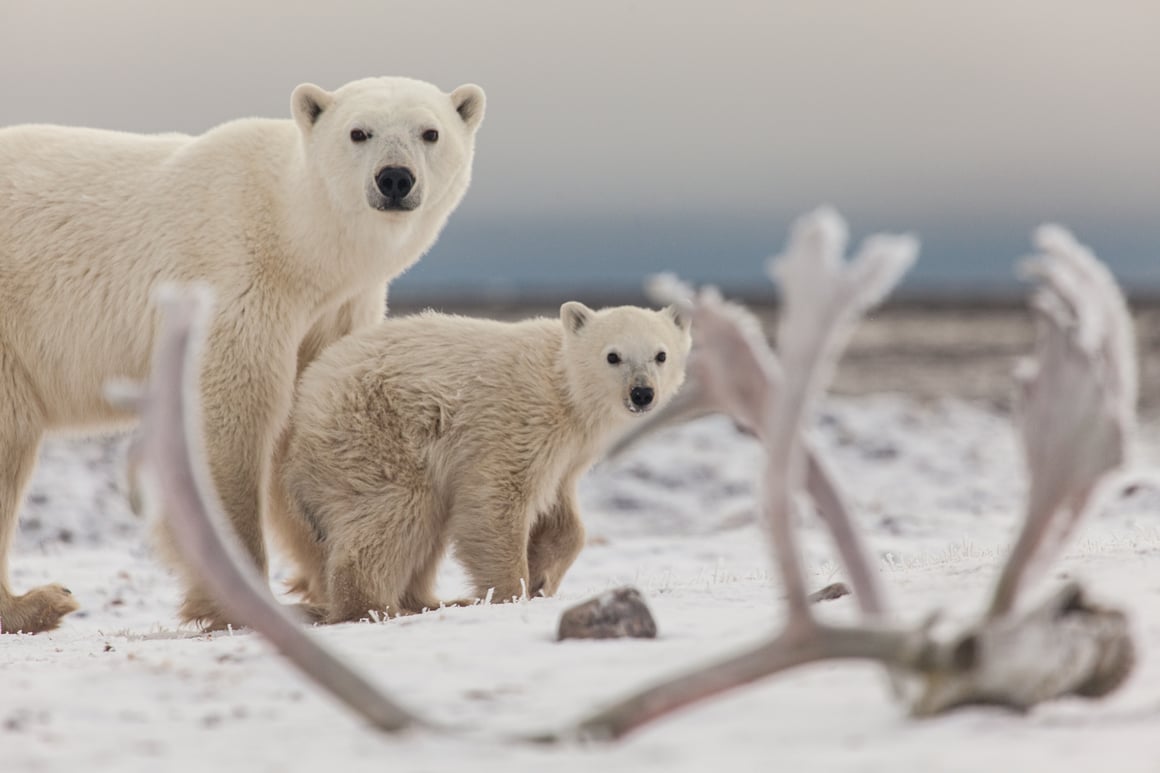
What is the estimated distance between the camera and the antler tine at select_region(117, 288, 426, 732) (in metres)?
2.37

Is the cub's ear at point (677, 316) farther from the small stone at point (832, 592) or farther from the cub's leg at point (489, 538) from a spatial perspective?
the small stone at point (832, 592)

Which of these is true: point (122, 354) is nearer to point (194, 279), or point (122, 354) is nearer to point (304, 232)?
point (194, 279)

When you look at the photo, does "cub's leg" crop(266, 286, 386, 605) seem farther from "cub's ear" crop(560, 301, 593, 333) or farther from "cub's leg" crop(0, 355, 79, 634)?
"cub's leg" crop(0, 355, 79, 634)

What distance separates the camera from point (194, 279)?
5594 mm

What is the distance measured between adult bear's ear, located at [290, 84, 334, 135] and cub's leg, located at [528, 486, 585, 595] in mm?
1980

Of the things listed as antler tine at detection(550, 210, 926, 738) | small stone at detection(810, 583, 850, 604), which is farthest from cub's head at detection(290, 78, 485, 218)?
antler tine at detection(550, 210, 926, 738)

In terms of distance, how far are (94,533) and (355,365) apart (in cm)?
479

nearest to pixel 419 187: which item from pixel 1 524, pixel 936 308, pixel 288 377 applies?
pixel 288 377

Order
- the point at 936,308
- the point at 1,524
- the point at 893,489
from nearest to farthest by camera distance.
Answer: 1. the point at 1,524
2. the point at 893,489
3. the point at 936,308

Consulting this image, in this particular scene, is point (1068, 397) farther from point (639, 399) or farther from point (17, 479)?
point (17, 479)

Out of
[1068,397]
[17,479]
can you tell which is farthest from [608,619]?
[17,479]

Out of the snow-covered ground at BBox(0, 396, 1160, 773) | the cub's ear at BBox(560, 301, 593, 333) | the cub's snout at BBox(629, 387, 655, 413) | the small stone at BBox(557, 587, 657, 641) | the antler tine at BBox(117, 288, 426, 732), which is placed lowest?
the snow-covered ground at BBox(0, 396, 1160, 773)

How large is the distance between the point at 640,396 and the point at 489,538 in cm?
89

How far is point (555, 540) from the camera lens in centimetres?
596
